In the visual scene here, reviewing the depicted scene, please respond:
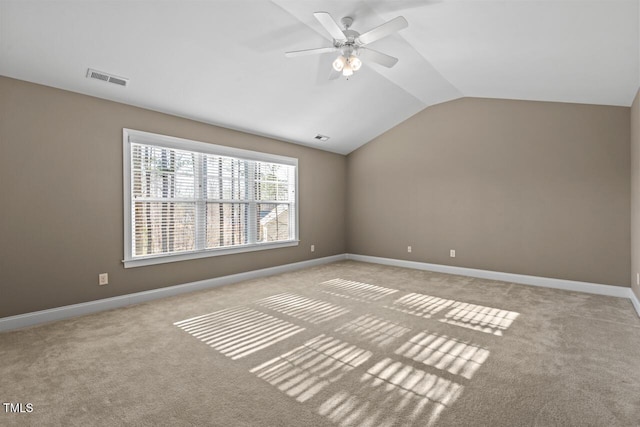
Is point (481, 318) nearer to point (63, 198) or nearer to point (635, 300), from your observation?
Answer: point (635, 300)

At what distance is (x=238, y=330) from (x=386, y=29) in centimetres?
304

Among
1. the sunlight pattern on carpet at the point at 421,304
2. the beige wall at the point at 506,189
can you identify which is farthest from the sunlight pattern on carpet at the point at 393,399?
the beige wall at the point at 506,189

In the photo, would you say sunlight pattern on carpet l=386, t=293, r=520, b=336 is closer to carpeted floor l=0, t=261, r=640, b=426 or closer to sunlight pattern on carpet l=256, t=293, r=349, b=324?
carpeted floor l=0, t=261, r=640, b=426

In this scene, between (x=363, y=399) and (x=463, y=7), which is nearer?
(x=363, y=399)

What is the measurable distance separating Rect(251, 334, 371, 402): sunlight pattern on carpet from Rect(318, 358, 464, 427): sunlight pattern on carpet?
0.57 feet

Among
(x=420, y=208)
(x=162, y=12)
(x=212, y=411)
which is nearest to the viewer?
(x=212, y=411)

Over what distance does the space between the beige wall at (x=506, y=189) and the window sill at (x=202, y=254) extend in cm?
219

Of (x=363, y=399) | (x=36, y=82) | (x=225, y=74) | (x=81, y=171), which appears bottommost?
(x=363, y=399)

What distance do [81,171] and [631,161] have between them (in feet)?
22.0

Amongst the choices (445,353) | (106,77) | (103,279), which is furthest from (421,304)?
(106,77)

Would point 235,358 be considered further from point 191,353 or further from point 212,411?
point 212,411

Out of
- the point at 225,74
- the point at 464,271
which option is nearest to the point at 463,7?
the point at 225,74

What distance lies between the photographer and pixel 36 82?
318 centimetres

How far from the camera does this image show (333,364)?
238 centimetres
